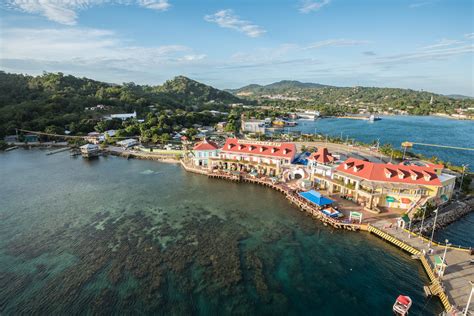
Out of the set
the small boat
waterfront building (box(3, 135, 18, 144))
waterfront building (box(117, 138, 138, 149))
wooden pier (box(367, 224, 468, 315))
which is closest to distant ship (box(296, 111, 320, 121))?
waterfront building (box(117, 138, 138, 149))

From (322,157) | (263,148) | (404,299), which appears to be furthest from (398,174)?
(263,148)

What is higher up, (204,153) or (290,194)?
(204,153)

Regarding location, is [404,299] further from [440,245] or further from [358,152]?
[358,152]

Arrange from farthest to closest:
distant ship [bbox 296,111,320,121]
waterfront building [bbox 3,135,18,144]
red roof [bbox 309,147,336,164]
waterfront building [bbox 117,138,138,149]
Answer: distant ship [bbox 296,111,320,121]
waterfront building [bbox 3,135,18,144]
waterfront building [bbox 117,138,138,149]
red roof [bbox 309,147,336,164]

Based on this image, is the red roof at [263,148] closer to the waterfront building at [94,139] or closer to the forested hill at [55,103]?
the waterfront building at [94,139]

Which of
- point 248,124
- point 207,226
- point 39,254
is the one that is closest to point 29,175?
point 39,254

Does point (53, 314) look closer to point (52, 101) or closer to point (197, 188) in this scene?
point (197, 188)

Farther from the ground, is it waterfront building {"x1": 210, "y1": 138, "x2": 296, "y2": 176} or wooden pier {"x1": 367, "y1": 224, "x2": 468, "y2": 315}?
waterfront building {"x1": 210, "y1": 138, "x2": 296, "y2": 176}

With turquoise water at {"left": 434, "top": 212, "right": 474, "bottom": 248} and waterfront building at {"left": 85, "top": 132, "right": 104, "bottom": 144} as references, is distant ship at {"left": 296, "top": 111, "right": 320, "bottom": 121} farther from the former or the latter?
turquoise water at {"left": 434, "top": 212, "right": 474, "bottom": 248}
